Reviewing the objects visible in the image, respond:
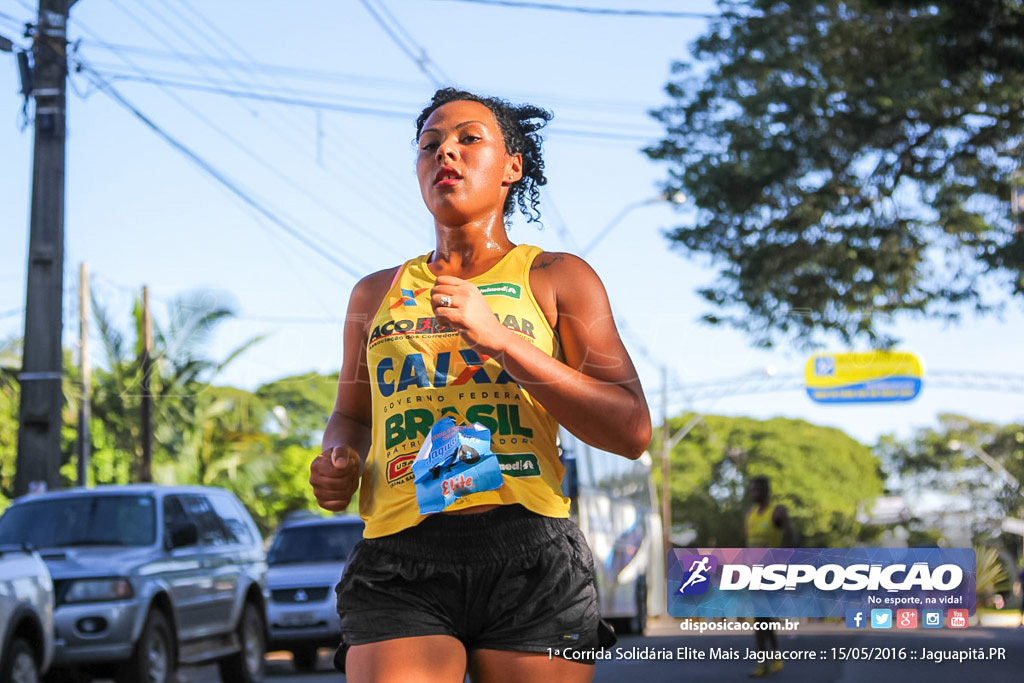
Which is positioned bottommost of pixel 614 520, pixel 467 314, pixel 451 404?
Answer: pixel 614 520

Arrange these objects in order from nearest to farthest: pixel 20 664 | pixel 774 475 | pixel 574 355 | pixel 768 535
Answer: pixel 574 355
pixel 20 664
pixel 768 535
pixel 774 475

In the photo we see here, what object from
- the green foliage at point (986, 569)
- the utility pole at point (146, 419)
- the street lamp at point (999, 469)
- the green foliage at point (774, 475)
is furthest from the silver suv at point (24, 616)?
the green foliage at point (774, 475)

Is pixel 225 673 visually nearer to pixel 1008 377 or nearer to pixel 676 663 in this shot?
pixel 676 663

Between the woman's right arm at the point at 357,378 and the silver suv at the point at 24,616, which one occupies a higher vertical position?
the woman's right arm at the point at 357,378

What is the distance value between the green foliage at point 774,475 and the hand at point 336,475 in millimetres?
54416

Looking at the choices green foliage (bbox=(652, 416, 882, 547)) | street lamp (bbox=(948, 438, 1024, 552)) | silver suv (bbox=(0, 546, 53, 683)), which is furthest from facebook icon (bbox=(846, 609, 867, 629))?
green foliage (bbox=(652, 416, 882, 547))

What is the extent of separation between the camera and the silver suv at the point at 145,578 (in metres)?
9.30

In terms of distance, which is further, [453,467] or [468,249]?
[468,249]

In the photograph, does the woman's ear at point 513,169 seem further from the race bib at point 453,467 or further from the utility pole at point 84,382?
the utility pole at point 84,382

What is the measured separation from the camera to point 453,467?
7.77 ft

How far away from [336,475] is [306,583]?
12.1 m

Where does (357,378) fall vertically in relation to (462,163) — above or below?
below

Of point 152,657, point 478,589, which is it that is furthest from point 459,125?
point 152,657

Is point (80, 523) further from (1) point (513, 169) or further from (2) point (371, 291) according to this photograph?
(1) point (513, 169)
